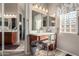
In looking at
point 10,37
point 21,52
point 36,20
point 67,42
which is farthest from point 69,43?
point 10,37

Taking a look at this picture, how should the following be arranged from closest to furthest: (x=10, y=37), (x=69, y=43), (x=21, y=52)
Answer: (x=69, y=43) < (x=21, y=52) < (x=10, y=37)

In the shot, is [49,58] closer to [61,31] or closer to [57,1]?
[61,31]

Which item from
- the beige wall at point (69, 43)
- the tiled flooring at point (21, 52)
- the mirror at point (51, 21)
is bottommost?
the tiled flooring at point (21, 52)

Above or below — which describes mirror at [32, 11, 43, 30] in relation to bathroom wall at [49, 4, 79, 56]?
above

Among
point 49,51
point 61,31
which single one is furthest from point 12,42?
point 61,31

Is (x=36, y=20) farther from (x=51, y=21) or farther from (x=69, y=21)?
(x=69, y=21)

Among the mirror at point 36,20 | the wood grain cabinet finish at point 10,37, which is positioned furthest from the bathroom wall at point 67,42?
the wood grain cabinet finish at point 10,37

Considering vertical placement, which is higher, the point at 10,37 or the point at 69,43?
the point at 10,37

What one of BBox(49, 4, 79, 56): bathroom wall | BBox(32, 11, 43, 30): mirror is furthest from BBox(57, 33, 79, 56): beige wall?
BBox(32, 11, 43, 30): mirror

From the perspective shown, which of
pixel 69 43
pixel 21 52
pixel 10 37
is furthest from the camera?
pixel 10 37

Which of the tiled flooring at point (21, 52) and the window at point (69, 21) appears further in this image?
the window at point (69, 21)

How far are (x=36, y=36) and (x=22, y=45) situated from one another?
18.3 inches

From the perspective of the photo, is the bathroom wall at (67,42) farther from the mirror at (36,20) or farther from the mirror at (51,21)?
the mirror at (36,20)

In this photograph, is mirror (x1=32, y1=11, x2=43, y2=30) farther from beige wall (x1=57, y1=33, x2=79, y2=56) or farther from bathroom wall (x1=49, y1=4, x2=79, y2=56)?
beige wall (x1=57, y1=33, x2=79, y2=56)
